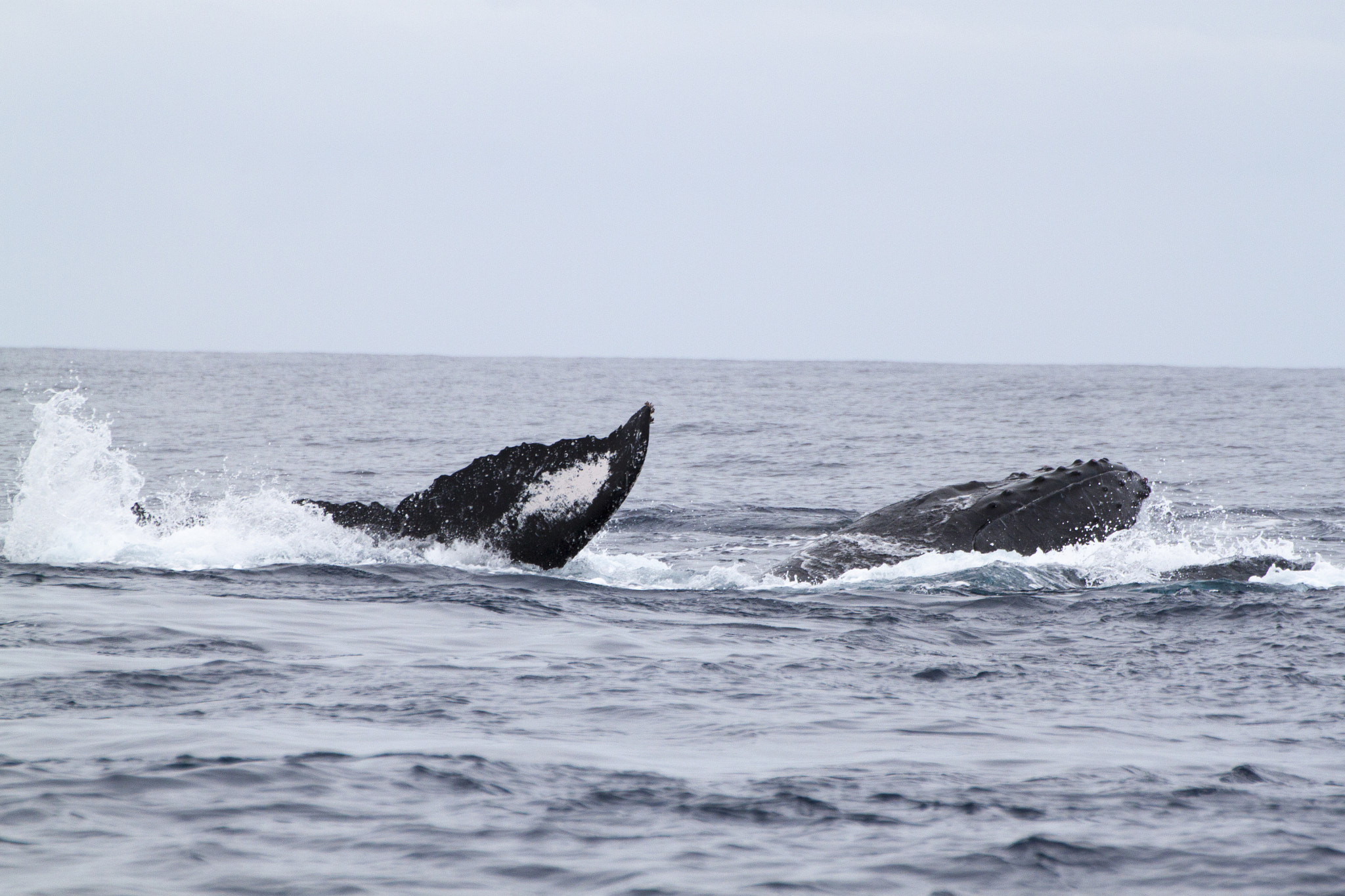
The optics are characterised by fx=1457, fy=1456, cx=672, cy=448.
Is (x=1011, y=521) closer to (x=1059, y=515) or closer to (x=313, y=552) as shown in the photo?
(x=1059, y=515)

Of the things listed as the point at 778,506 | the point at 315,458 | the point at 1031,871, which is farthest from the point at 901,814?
the point at 315,458

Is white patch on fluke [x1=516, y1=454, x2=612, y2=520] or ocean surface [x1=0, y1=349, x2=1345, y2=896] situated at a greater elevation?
white patch on fluke [x1=516, y1=454, x2=612, y2=520]

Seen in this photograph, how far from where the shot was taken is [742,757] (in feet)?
20.3

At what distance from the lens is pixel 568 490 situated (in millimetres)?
9484

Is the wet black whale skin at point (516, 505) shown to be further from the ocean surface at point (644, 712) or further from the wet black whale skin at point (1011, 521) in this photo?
the wet black whale skin at point (1011, 521)

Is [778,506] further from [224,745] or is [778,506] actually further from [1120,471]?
[224,745]

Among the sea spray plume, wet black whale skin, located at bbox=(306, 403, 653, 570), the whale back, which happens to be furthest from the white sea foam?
the whale back

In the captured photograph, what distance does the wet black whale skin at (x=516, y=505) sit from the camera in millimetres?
9297

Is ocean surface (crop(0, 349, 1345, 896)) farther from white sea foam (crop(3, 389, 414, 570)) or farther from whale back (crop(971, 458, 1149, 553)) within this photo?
whale back (crop(971, 458, 1149, 553))

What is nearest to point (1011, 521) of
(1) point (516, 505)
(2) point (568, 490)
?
(2) point (568, 490)

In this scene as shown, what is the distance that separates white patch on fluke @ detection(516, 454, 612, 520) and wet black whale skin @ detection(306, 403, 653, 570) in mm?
23

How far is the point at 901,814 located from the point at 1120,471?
6722mm

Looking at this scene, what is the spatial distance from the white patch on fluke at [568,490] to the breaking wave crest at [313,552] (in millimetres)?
778

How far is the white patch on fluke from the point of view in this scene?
30.6 feet
